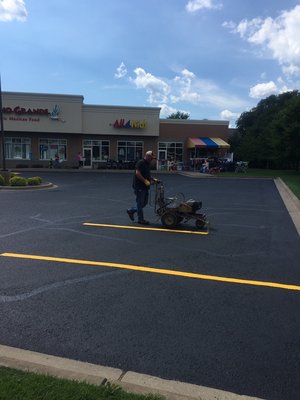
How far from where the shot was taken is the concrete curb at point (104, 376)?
3.29m

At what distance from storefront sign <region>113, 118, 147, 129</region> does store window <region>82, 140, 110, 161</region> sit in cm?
243

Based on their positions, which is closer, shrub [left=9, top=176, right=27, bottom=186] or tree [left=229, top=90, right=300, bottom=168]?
shrub [left=9, top=176, right=27, bottom=186]

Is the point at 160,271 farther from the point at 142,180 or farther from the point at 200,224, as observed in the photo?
the point at 142,180

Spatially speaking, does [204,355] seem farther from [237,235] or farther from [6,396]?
[237,235]

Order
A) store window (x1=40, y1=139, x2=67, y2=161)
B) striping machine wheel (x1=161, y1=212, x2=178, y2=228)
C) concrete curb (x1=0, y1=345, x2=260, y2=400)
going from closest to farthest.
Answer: concrete curb (x1=0, y1=345, x2=260, y2=400) → striping machine wheel (x1=161, y1=212, x2=178, y2=228) → store window (x1=40, y1=139, x2=67, y2=161)

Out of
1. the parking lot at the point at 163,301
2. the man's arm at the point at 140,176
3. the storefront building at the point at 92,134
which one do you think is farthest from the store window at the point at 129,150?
the parking lot at the point at 163,301

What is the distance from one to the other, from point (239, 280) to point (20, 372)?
368cm

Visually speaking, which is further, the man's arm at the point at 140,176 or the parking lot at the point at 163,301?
the man's arm at the point at 140,176

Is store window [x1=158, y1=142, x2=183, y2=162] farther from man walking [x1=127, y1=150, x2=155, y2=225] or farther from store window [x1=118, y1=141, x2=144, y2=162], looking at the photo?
man walking [x1=127, y1=150, x2=155, y2=225]

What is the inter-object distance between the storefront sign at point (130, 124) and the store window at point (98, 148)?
243 cm

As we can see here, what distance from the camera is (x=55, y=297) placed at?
213 inches

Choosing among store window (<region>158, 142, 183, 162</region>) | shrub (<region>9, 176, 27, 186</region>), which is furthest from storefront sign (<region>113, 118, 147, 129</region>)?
shrub (<region>9, 176, 27, 186</region>)

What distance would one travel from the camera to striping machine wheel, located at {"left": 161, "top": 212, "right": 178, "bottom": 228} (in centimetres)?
1031

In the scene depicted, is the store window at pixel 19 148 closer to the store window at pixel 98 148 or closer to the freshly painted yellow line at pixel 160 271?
the store window at pixel 98 148
